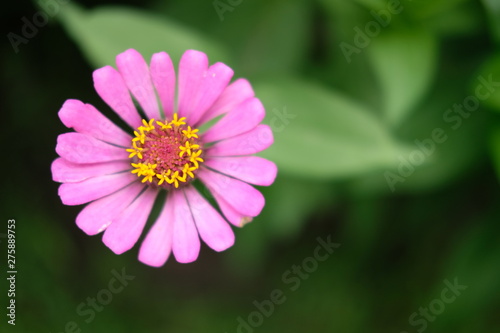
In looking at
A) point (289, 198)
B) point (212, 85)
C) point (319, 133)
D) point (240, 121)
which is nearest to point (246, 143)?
point (240, 121)

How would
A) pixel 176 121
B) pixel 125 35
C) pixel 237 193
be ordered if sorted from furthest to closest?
pixel 125 35
pixel 176 121
pixel 237 193

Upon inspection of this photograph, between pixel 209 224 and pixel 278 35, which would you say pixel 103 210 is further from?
pixel 278 35

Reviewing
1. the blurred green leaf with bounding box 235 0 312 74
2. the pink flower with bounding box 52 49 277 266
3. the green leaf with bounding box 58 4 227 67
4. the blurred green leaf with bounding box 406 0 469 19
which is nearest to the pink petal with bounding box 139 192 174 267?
the pink flower with bounding box 52 49 277 266

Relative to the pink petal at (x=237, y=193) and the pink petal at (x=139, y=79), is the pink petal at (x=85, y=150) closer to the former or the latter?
the pink petal at (x=139, y=79)

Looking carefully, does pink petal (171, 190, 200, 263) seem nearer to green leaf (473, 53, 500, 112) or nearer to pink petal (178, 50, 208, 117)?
pink petal (178, 50, 208, 117)

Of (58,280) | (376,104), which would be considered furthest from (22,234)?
(376,104)
